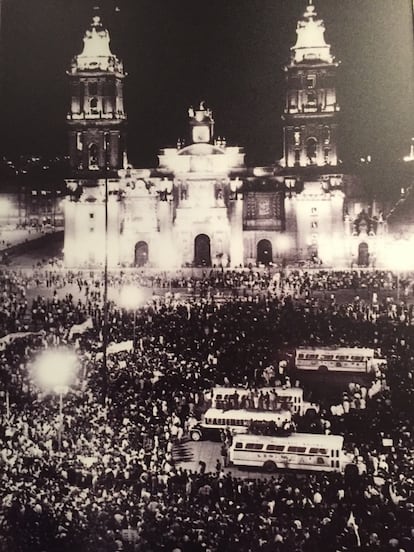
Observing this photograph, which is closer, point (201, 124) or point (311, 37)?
point (311, 37)

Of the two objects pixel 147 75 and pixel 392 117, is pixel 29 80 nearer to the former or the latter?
pixel 147 75

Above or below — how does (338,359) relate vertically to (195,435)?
above

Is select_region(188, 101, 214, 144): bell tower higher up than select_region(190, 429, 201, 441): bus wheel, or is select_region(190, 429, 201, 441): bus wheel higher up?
select_region(188, 101, 214, 144): bell tower

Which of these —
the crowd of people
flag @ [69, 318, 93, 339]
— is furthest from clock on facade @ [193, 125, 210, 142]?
flag @ [69, 318, 93, 339]

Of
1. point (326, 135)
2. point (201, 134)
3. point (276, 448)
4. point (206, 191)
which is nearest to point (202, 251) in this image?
point (206, 191)

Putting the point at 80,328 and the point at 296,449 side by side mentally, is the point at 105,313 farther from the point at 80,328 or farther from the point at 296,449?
the point at 296,449

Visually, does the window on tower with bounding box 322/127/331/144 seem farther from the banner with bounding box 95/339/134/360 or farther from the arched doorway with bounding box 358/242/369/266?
the banner with bounding box 95/339/134/360
